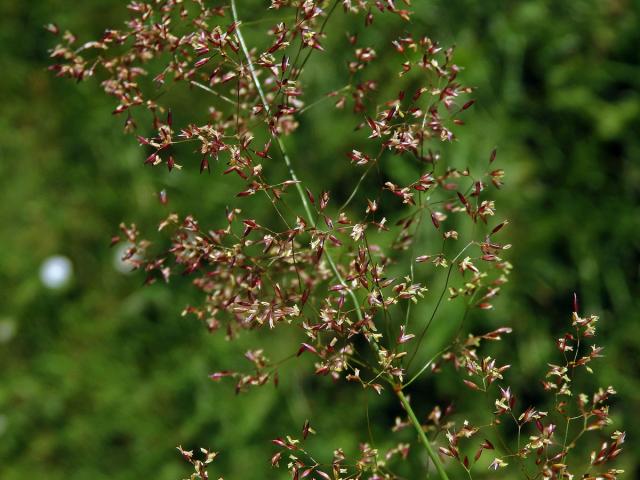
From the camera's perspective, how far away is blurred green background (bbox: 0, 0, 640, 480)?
2961 mm

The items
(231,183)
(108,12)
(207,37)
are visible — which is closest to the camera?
(207,37)

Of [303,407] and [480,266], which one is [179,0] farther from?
[303,407]

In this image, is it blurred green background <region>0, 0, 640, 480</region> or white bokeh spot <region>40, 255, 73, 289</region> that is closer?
blurred green background <region>0, 0, 640, 480</region>

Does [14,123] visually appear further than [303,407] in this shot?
Yes

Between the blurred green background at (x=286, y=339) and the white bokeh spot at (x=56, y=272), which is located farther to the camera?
the white bokeh spot at (x=56, y=272)

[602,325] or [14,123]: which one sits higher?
[14,123]

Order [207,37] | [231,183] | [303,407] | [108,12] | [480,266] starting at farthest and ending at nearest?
1. [108,12]
2. [231,183]
3. [303,407]
4. [480,266]
5. [207,37]

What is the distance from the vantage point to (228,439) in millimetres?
3070

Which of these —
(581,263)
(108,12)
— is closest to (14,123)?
(108,12)

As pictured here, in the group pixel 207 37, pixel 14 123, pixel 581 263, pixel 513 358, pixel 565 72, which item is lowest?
pixel 513 358

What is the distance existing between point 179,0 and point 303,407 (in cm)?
218

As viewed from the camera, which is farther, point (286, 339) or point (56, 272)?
point (56, 272)

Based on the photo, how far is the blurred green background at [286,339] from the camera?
9.71 ft

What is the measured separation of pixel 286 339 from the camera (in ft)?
10.3
